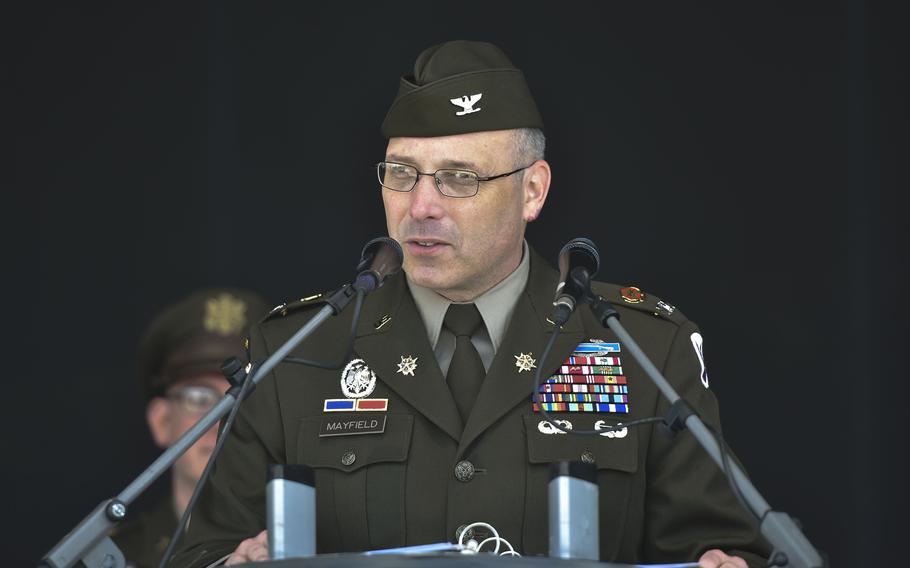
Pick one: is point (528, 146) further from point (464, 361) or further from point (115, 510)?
point (115, 510)

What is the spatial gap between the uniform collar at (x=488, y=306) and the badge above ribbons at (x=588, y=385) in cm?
15

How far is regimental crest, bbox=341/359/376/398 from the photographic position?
10.6 feet

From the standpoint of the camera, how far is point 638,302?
11.1ft

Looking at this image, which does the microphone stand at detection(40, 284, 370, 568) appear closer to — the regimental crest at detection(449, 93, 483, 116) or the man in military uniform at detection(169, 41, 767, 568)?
the man in military uniform at detection(169, 41, 767, 568)

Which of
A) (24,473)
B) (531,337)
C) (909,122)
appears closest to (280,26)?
(24,473)

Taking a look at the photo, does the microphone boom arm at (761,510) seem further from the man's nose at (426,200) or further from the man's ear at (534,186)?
the man's ear at (534,186)

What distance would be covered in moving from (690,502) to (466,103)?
3.12ft

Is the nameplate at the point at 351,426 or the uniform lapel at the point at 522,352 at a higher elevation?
the uniform lapel at the point at 522,352

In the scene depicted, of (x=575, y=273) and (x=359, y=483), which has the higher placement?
(x=575, y=273)

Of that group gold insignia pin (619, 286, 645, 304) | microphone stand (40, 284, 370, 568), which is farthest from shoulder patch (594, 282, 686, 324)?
microphone stand (40, 284, 370, 568)

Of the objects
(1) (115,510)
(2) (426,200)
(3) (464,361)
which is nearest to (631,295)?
(3) (464,361)

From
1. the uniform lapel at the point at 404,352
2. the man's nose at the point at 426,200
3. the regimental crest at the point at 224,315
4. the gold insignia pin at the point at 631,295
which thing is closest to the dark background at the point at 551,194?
the regimental crest at the point at 224,315

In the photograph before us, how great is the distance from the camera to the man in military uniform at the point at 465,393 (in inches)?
120

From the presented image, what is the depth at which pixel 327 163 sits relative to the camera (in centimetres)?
532
